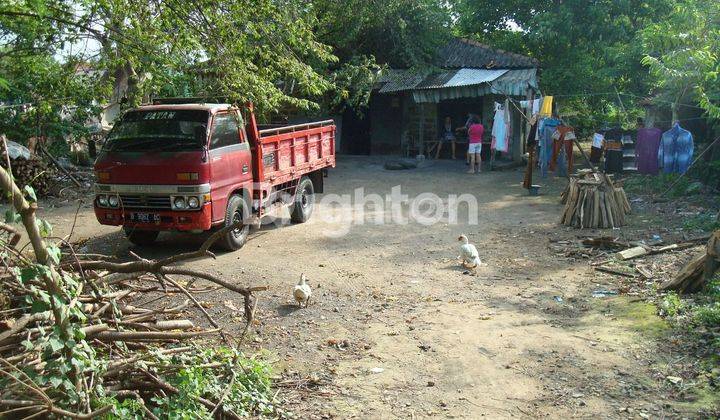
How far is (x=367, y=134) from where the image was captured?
23781 mm

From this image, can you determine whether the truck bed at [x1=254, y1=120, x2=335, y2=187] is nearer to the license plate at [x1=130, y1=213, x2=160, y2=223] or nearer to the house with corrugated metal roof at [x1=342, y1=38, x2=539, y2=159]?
the license plate at [x1=130, y1=213, x2=160, y2=223]

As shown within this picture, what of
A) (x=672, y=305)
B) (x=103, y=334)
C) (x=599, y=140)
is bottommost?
(x=672, y=305)

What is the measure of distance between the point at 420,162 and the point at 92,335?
1732 cm

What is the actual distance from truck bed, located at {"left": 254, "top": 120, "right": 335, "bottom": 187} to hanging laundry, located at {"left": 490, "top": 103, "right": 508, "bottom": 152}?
6692mm

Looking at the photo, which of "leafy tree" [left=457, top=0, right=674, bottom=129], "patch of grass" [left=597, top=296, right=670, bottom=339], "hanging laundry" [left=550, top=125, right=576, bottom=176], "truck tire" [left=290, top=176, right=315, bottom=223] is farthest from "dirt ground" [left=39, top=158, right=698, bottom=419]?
"leafy tree" [left=457, top=0, right=674, bottom=129]

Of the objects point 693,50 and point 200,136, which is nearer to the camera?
point 200,136

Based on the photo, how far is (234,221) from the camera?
31.6 ft

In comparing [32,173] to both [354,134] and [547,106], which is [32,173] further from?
[354,134]

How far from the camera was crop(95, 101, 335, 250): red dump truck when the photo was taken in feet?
28.4

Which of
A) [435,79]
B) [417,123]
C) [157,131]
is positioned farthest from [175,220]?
[417,123]

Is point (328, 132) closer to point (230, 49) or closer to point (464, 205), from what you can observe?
point (464, 205)

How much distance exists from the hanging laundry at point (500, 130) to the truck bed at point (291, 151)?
6692 mm

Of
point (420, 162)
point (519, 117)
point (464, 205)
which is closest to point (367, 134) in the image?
point (420, 162)

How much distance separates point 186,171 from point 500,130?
1175cm
